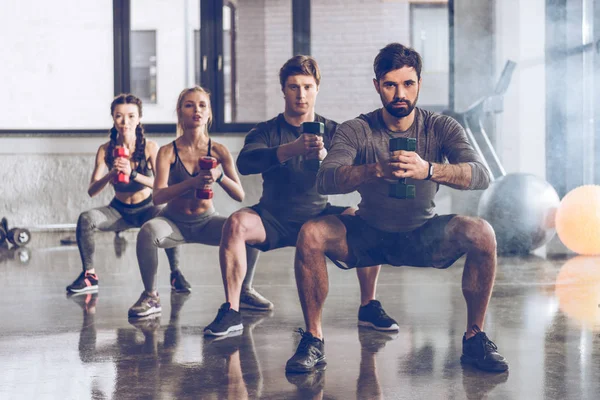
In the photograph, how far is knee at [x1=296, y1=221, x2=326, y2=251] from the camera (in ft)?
7.84

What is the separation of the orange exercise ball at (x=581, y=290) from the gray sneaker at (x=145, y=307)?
1.66 metres

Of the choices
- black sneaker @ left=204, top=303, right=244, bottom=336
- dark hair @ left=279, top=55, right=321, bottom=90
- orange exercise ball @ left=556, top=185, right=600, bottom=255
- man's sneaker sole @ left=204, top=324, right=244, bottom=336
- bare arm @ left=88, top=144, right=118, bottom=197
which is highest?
dark hair @ left=279, top=55, right=321, bottom=90

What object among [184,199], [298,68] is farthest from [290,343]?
[298,68]

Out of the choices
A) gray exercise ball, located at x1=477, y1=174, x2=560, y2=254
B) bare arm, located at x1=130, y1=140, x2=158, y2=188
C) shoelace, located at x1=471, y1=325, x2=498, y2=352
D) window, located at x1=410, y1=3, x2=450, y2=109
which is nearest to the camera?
shoelace, located at x1=471, y1=325, x2=498, y2=352

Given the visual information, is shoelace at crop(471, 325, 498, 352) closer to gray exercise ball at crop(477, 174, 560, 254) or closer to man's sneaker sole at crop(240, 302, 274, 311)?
man's sneaker sole at crop(240, 302, 274, 311)

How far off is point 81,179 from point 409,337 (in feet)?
15.0

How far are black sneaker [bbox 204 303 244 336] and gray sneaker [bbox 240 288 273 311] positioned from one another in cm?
47

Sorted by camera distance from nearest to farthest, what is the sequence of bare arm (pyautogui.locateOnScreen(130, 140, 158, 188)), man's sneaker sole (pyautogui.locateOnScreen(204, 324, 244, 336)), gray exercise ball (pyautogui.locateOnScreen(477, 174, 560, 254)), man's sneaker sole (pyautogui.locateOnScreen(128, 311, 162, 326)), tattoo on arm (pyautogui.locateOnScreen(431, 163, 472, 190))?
tattoo on arm (pyautogui.locateOnScreen(431, 163, 472, 190)) < man's sneaker sole (pyautogui.locateOnScreen(204, 324, 244, 336)) < man's sneaker sole (pyautogui.locateOnScreen(128, 311, 162, 326)) < bare arm (pyautogui.locateOnScreen(130, 140, 158, 188)) < gray exercise ball (pyautogui.locateOnScreen(477, 174, 560, 254))

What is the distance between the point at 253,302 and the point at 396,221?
1075 millimetres

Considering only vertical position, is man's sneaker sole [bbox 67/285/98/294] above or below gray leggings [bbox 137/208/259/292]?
below

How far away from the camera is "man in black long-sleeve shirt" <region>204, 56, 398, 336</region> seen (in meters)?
2.82

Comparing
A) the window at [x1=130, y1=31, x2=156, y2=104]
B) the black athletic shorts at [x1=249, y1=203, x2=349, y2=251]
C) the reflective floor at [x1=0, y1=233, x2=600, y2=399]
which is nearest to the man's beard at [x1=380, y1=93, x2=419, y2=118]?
the black athletic shorts at [x1=249, y1=203, x2=349, y2=251]

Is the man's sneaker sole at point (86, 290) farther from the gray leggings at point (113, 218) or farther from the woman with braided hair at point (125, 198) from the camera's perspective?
the gray leggings at point (113, 218)

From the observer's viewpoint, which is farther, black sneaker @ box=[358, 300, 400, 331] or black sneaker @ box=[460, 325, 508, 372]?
black sneaker @ box=[358, 300, 400, 331]
